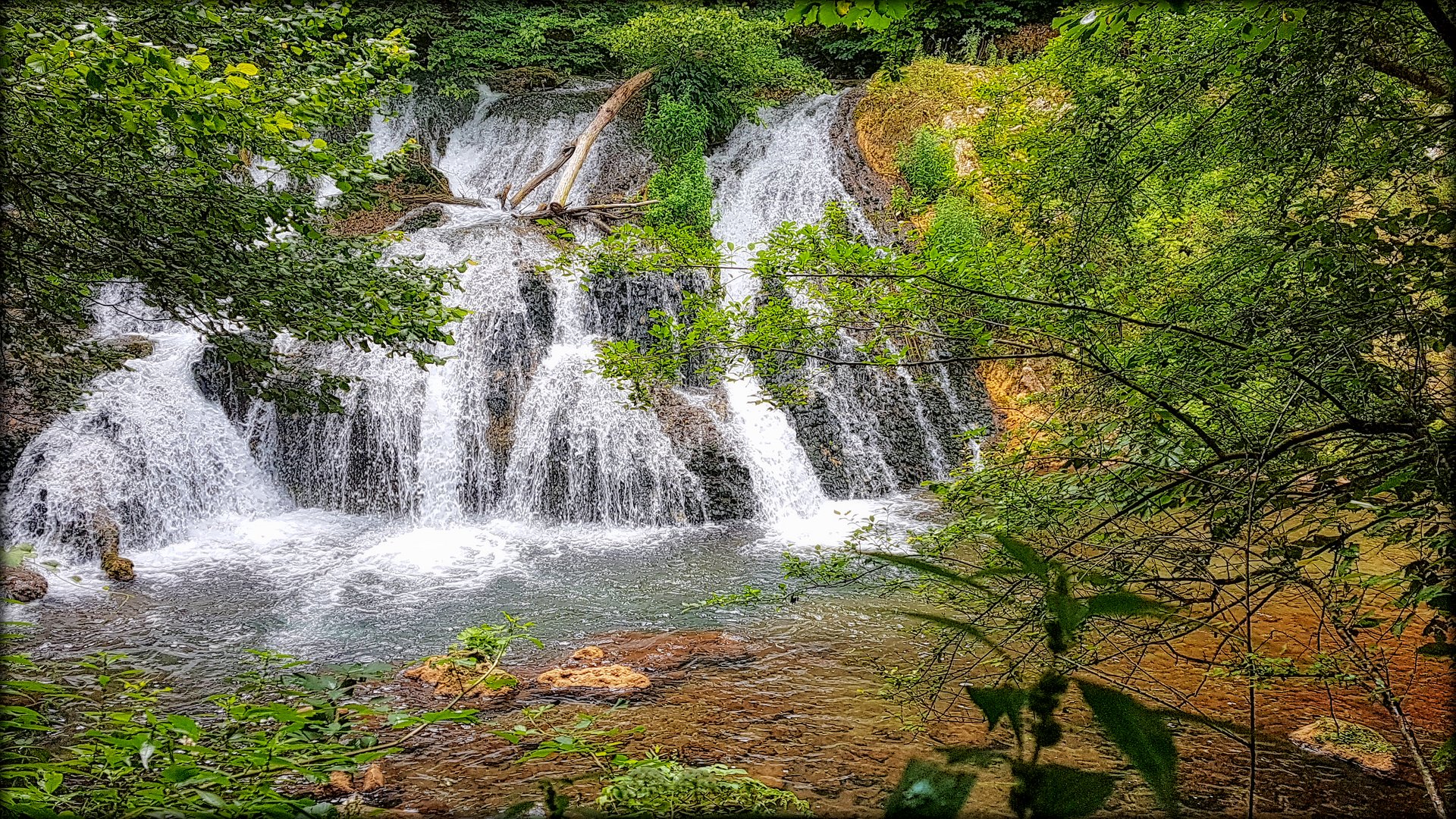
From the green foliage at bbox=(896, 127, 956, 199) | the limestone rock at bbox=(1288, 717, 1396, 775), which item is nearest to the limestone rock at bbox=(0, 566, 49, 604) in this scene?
the limestone rock at bbox=(1288, 717, 1396, 775)

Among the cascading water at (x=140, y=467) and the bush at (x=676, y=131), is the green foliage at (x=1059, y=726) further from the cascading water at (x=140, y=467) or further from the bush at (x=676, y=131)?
the bush at (x=676, y=131)

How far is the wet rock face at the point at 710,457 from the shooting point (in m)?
10.8

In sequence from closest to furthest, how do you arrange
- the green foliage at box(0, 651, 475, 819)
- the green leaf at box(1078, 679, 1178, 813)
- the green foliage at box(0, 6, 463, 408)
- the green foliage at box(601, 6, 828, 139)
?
the green leaf at box(1078, 679, 1178, 813)
the green foliage at box(0, 651, 475, 819)
the green foliage at box(0, 6, 463, 408)
the green foliage at box(601, 6, 828, 139)

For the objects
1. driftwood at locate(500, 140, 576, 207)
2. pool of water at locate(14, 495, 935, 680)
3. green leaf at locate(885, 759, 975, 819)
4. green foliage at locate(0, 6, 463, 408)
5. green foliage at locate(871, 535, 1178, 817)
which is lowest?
pool of water at locate(14, 495, 935, 680)

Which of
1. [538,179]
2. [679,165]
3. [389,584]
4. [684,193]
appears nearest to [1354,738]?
[389,584]

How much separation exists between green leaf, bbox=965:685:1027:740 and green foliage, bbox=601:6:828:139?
52.6 ft

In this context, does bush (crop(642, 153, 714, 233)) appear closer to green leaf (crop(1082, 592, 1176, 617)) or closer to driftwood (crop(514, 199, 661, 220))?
driftwood (crop(514, 199, 661, 220))

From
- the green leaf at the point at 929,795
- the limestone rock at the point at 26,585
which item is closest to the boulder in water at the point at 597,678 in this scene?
the green leaf at the point at 929,795

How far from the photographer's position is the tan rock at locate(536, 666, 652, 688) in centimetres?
518

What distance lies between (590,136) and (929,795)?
15.7 m

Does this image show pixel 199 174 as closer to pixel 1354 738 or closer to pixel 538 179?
pixel 1354 738

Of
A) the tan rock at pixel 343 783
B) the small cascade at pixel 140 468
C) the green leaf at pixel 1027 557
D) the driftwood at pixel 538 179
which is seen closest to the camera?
the green leaf at pixel 1027 557

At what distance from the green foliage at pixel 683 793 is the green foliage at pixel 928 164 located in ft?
45.4

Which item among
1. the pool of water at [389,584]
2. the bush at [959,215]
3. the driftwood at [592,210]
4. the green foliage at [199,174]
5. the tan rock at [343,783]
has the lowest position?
the tan rock at [343,783]
